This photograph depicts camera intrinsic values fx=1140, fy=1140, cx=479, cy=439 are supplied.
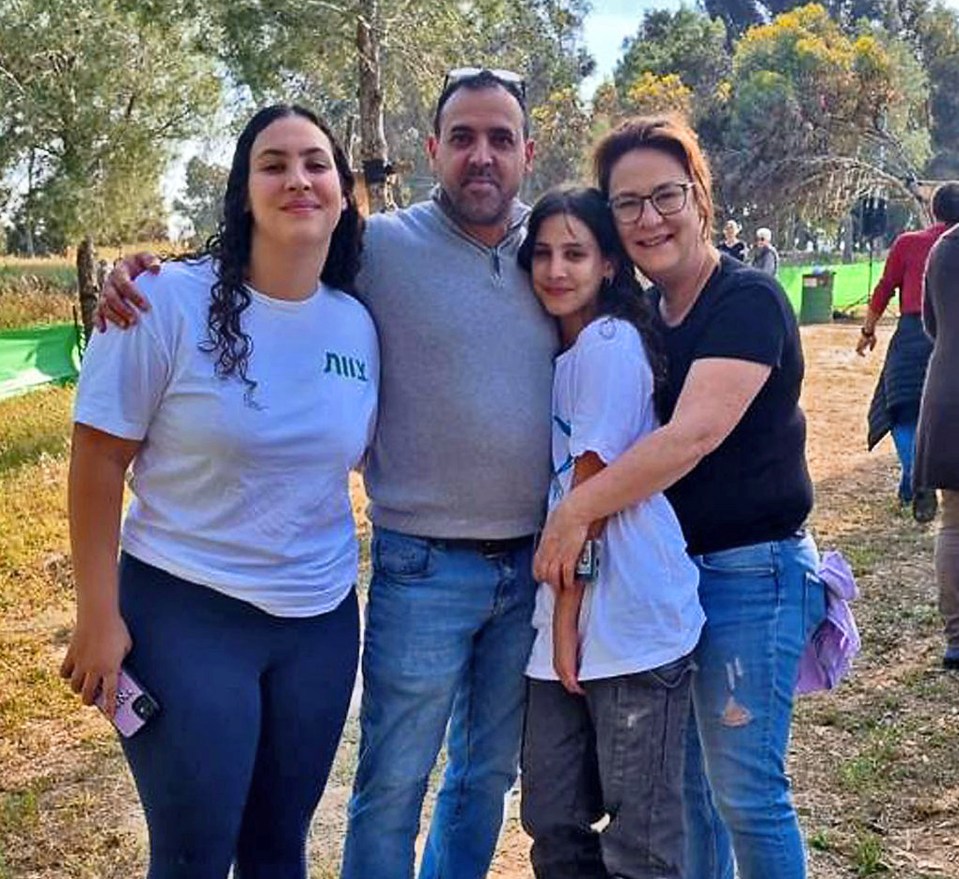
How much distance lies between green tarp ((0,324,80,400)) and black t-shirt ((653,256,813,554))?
10343 mm

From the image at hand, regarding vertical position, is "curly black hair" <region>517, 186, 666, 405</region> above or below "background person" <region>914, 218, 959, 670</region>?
above

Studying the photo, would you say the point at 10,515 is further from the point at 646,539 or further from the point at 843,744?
the point at 646,539

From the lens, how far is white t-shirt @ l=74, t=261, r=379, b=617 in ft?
6.42

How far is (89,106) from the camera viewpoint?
14.0 metres

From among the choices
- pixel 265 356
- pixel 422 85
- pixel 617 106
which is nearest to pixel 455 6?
pixel 422 85

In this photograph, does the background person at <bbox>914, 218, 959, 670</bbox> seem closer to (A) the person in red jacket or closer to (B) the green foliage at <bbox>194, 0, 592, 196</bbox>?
(A) the person in red jacket

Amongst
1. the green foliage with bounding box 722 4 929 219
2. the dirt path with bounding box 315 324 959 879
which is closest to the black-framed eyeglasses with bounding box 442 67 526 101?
the dirt path with bounding box 315 324 959 879

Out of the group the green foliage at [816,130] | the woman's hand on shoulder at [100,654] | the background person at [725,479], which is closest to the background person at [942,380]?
the background person at [725,479]

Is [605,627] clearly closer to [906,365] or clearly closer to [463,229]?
[463,229]

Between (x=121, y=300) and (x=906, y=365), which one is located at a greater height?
(x=121, y=300)

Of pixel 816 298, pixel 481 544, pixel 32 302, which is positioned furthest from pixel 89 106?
pixel 481 544

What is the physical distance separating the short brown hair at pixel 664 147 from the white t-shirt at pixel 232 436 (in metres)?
0.65

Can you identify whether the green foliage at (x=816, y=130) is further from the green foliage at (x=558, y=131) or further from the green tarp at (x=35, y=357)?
the green tarp at (x=35, y=357)

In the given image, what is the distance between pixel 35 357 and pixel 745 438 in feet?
36.9
